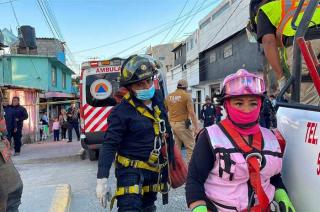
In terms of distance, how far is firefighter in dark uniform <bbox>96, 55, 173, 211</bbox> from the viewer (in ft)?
10.7

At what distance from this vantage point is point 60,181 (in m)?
7.93

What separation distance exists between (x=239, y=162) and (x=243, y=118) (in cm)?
24

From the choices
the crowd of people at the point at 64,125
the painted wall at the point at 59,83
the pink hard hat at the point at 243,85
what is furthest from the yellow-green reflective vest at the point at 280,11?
the painted wall at the point at 59,83

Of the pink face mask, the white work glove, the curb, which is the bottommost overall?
the curb

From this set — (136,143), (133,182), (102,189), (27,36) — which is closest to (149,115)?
(136,143)

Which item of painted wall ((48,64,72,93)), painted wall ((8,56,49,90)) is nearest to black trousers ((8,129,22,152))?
painted wall ((8,56,49,90))

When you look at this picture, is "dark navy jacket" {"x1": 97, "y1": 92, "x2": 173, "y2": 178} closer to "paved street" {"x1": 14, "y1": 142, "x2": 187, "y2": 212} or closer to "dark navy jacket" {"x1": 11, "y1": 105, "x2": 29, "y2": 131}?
"paved street" {"x1": 14, "y1": 142, "x2": 187, "y2": 212}

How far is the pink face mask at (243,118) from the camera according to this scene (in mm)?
2180

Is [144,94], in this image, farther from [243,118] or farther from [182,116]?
[182,116]

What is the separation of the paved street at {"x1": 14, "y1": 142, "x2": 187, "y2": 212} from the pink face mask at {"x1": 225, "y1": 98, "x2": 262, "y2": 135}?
3399 mm

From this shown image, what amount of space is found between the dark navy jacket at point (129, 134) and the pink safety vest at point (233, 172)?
121 cm

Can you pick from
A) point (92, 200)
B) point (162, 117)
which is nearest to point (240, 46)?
point (92, 200)

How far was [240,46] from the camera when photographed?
26234 mm

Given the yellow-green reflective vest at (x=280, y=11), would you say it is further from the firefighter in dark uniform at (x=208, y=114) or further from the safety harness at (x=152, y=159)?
the firefighter in dark uniform at (x=208, y=114)
